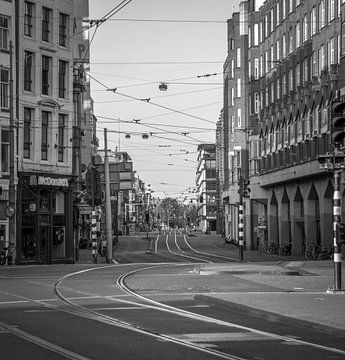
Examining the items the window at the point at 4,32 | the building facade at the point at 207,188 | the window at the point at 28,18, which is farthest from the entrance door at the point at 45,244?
the building facade at the point at 207,188

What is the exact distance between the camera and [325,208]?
55594 millimetres

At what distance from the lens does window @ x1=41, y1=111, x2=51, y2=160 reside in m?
51.1

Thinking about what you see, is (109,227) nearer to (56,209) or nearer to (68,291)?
(56,209)

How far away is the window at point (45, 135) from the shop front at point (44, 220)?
1.53m

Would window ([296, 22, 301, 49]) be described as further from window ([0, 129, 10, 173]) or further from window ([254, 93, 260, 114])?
window ([0, 129, 10, 173])

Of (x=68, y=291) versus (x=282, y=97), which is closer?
(x=68, y=291)

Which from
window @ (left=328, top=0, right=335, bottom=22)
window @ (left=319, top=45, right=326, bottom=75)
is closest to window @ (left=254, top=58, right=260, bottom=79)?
window @ (left=319, top=45, right=326, bottom=75)

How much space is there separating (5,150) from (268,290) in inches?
1096

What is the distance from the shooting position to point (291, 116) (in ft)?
A: 208

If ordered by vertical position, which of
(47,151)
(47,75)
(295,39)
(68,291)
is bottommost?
(68,291)

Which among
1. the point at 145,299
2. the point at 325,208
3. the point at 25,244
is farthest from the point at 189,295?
the point at 325,208

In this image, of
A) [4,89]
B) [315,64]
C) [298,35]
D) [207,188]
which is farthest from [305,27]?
[207,188]

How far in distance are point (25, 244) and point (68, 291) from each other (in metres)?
26.1

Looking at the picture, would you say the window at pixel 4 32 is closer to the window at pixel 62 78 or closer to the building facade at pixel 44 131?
the building facade at pixel 44 131
